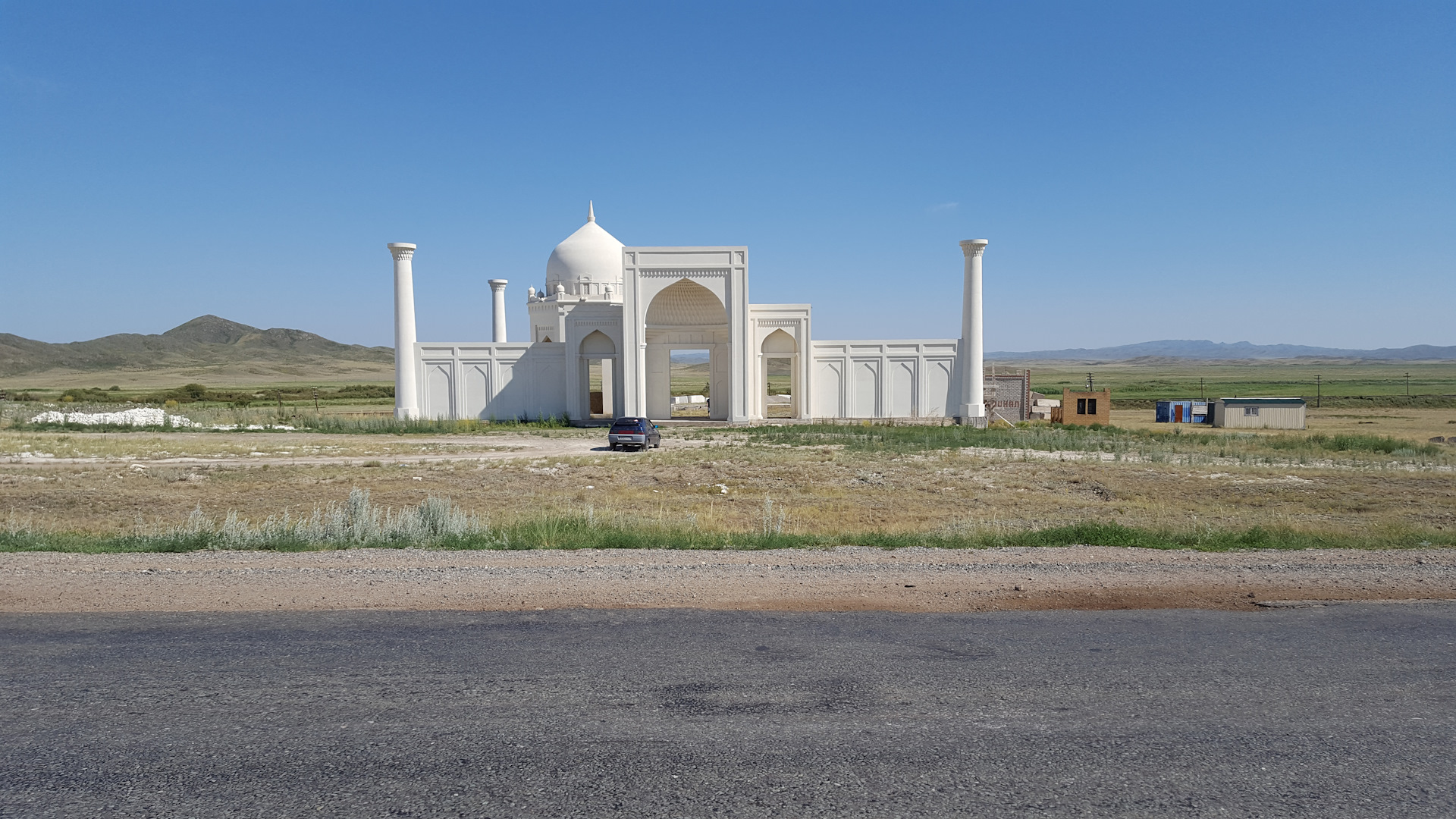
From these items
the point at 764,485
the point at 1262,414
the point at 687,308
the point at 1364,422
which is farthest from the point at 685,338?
the point at 1364,422

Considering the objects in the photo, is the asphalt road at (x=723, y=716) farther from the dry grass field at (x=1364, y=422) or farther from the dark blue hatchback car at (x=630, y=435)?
the dry grass field at (x=1364, y=422)

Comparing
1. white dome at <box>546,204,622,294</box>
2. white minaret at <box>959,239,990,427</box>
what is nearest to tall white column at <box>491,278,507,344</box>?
white dome at <box>546,204,622,294</box>

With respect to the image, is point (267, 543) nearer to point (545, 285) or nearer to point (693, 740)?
point (693, 740)

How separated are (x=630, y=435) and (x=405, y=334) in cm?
1650

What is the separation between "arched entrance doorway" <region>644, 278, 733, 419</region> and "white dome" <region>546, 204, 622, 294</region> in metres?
4.78

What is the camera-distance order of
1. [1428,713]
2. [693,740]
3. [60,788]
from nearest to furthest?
[60,788] < [693,740] < [1428,713]

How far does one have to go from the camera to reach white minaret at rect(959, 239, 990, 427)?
3956 centimetres

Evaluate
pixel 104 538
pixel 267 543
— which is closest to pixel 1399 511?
pixel 267 543

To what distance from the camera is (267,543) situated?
1114cm

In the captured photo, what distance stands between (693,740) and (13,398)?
8131 centimetres

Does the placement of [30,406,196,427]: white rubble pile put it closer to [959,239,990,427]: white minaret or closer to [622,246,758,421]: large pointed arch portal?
[622,246,758,421]: large pointed arch portal

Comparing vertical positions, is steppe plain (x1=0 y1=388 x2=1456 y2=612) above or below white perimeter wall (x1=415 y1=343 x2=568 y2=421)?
below

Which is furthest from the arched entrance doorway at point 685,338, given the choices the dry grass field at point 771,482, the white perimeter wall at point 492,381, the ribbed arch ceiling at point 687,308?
the dry grass field at point 771,482

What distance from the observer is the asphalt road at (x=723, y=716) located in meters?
4.36
